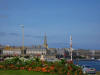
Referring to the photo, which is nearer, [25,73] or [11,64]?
[25,73]

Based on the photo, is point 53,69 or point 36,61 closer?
point 53,69

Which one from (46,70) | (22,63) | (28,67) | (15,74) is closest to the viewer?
(15,74)

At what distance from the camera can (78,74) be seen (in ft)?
57.7

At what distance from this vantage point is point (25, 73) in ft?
53.8

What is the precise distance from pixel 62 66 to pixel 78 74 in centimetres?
120

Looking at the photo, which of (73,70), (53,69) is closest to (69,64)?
(73,70)

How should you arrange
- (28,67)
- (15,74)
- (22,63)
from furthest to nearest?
(22,63) → (28,67) → (15,74)

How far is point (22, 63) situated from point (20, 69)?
1553 millimetres

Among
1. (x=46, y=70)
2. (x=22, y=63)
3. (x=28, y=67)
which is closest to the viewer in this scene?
(x=46, y=70)

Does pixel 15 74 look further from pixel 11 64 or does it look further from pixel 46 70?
pixel 11 64

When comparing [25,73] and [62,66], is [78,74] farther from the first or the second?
[25,73]

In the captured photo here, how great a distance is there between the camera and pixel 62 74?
54.0 ft

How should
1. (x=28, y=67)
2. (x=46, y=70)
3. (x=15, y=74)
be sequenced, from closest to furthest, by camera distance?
(x=15, y=74) → (x=46, y=70) → (x=28, y=67)

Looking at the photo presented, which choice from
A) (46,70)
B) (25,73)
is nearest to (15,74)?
(25,73)
